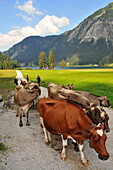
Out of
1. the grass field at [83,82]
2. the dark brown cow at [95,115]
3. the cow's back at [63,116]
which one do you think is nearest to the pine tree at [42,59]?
the grass field at [83,82]

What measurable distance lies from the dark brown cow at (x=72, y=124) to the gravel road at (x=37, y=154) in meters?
0.42

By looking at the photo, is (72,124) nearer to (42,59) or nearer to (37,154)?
(37,154)

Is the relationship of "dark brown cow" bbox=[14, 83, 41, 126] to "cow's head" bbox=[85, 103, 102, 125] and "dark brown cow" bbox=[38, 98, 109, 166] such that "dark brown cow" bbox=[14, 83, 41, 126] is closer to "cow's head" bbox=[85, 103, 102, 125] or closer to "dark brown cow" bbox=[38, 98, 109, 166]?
"dark brown cow" bbox=[38, 98, 109, 166]

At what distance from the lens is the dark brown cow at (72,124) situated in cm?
405

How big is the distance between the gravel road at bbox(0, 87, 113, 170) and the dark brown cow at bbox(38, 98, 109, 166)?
418mm

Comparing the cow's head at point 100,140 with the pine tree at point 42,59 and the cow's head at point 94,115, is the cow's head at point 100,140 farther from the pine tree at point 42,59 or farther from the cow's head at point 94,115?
the pine tree at point 42,59

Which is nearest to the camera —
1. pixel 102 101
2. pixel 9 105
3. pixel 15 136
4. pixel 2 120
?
pixel 15 136

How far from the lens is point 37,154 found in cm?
592

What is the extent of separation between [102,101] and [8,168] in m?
6.61

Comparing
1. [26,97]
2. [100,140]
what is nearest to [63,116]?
[100,140]

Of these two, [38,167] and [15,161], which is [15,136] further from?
[38,167]

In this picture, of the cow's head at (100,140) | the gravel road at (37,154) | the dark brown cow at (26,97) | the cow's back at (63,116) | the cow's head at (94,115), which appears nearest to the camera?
the cow's head at (100,140)

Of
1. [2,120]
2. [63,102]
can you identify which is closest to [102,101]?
[63,102]

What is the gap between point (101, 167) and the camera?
17.1 feet
